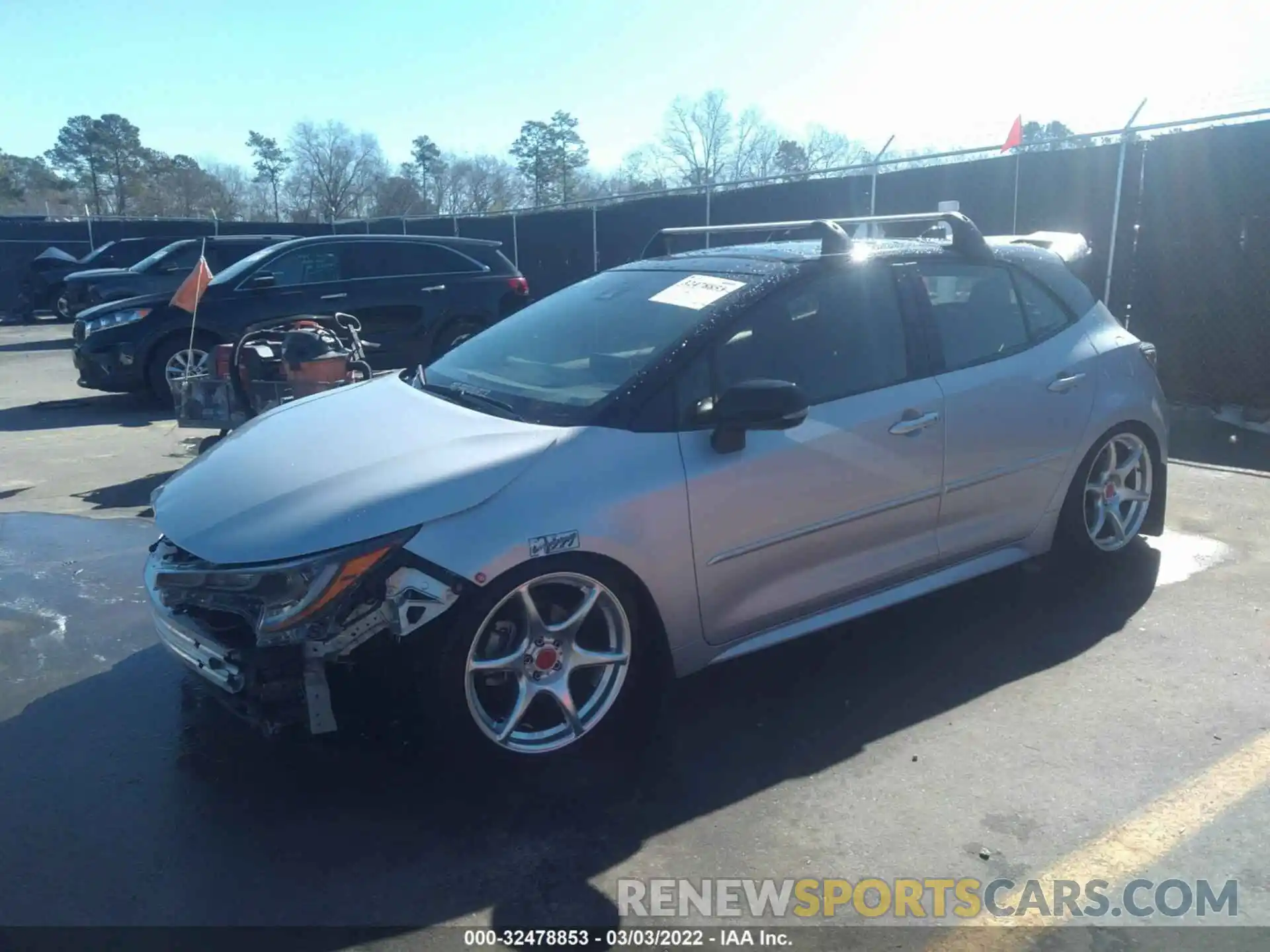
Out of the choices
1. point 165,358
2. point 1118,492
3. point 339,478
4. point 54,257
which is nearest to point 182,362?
point 165,358

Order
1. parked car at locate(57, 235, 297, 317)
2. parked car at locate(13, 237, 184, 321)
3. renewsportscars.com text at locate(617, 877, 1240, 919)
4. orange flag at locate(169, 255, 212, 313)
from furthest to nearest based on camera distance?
parked car at locate(13, 237, 184, 321), parked car at locate(57, 235, 297, 317), orange flag at locate(169, 255, 212, 313), renewsportscars.com text at locate(617, 877, 1240, 919)

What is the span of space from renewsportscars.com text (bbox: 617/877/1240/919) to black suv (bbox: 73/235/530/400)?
25.6ft

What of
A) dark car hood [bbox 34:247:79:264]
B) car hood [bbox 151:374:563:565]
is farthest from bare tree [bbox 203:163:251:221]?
car hood [bbox 151:374:563:565]

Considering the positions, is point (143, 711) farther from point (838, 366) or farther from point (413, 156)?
point (413, 156)

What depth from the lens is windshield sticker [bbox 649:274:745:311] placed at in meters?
3.99

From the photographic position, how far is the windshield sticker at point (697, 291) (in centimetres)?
399

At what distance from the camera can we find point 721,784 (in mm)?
3338

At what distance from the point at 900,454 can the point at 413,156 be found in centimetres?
6725

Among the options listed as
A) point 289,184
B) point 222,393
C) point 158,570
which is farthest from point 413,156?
point 158,570

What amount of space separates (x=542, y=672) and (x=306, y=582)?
792 mm

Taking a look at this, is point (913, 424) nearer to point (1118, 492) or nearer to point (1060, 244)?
A: point (1118, 492)

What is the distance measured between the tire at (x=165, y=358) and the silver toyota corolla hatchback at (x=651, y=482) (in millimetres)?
6911

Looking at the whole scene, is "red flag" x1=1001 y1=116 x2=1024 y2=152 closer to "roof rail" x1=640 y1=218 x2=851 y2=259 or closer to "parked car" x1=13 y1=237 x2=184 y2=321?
"roof rail" x1=640 y1=218 x2=851 y2=259

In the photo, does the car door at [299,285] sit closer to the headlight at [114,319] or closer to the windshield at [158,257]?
the headlight at [114,319]
